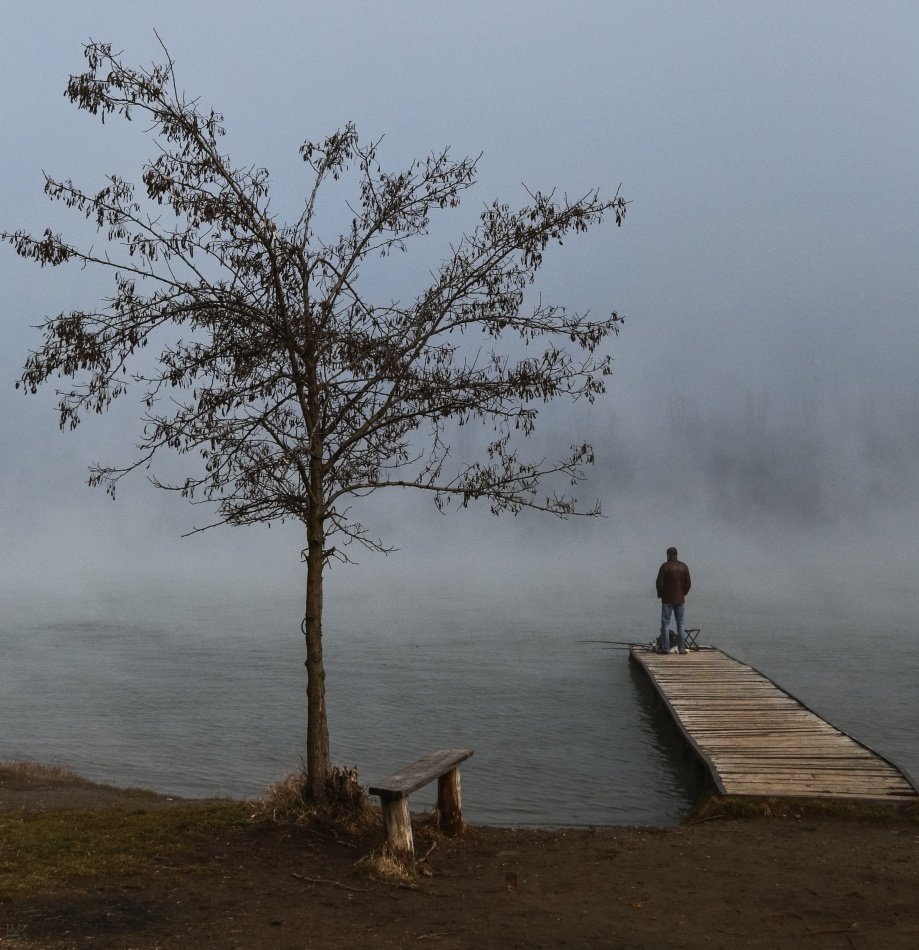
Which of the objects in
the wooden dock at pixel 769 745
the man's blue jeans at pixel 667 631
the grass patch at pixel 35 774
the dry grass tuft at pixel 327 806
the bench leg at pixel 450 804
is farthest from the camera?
the man's blue jeans at pixel 667 631

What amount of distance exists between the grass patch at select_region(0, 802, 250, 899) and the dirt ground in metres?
0.23

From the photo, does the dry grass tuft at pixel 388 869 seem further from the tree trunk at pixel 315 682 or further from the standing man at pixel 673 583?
the standing man at pixel 673 583

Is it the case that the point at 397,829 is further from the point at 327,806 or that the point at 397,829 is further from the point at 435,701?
the point at 435,701

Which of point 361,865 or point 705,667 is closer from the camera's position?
point 361,865

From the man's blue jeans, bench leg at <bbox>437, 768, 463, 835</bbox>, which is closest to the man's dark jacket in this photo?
the man's blue jeans

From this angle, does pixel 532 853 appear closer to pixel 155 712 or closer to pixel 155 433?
pixel 155 433

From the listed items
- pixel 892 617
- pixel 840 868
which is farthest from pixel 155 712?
pixel 892 617

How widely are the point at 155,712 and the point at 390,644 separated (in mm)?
14611

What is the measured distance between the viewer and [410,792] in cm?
799

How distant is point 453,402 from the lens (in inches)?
377

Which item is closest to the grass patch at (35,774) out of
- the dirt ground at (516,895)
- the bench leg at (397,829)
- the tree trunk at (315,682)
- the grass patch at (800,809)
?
the dirt ground at (516,895)

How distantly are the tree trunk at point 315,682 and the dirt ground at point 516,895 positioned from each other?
0.50 m

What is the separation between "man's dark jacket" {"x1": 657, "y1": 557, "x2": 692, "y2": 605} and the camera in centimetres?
2227

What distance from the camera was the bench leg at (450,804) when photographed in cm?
942
